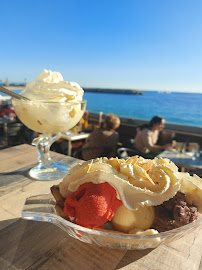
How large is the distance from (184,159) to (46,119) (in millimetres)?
2845

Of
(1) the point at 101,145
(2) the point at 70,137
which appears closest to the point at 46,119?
(1) the point at 101,145

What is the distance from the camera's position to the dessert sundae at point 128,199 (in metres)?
0.56

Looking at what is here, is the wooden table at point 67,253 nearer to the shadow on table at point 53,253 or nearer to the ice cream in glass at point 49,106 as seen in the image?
the shadow on table at point 53,253

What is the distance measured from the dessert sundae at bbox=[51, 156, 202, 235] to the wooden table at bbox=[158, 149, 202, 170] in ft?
8.83

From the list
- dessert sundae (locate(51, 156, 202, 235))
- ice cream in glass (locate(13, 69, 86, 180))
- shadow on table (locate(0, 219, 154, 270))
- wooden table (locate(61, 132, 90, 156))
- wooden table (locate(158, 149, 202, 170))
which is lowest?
wooden table (locate(61, 132, 90, 156))

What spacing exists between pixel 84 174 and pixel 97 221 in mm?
141

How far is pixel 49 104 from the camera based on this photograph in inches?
43.1

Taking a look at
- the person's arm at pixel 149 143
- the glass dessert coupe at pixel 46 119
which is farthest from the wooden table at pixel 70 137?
the glass dessert coupe at pixel 46 119

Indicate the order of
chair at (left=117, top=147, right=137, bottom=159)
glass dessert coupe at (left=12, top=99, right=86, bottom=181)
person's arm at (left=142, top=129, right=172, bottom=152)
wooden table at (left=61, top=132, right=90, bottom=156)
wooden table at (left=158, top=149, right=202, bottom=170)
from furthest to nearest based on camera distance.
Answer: wooden table at (left=61, top=132, right=90, bottom=156), person's arm at (left=142, top=129, right=172, bottom=152), chair at (left=117, top=147, right=137, bottom=159), wooden table at (left=158, top=149, right=202, bottom=170), glass dessert coupe at (left=12, top=99, right=86, bottom=181)

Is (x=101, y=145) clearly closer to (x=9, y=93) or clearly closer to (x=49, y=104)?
(x=49, y=104)

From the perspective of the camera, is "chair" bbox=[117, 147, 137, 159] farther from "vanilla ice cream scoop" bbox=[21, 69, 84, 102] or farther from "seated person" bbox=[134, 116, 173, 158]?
"vanilla ice cream scoop" bbox=[21, 69, 84, 102]

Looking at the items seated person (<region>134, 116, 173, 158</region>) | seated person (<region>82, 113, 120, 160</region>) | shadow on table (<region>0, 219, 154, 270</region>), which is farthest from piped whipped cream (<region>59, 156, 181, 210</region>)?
seated person (<region>134, 116, 173, 158</region>)

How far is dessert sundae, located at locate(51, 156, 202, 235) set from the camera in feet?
1.85

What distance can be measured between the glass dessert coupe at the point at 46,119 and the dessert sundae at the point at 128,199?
1.81 ft
